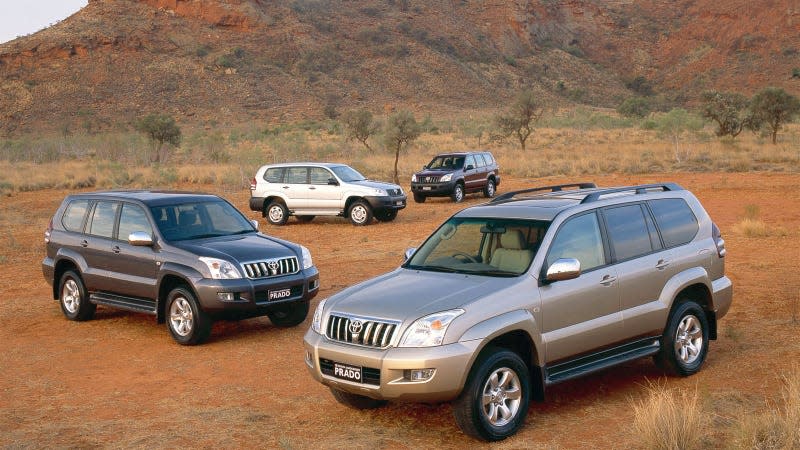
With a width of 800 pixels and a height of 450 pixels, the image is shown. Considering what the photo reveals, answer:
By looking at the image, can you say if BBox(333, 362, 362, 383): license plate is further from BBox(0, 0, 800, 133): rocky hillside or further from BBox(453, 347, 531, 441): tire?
BBox(0, 0, 800, 133): rocky hillside

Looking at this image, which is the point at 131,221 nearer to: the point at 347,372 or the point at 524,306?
the point at 347,372

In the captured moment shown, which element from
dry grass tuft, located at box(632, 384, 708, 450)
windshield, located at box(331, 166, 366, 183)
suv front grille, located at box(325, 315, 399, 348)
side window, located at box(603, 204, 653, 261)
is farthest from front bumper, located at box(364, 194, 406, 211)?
dry grass tuft, located at box(632, 384, 708, 450)

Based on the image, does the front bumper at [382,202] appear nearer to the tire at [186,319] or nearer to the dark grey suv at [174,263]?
the dark grey suv at [174,263]

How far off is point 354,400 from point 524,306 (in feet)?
5.39

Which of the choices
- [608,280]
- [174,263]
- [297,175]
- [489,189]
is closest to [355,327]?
[608,280]

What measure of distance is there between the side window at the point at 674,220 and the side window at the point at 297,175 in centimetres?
1496

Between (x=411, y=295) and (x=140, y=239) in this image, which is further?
(x=140, y=239)

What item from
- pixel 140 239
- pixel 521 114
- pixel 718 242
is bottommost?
pixel 718 242

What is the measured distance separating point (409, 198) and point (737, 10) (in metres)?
91.6

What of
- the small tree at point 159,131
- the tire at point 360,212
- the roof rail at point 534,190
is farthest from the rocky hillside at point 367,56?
the roof rail at point 534,190

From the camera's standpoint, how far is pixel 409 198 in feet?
98.2

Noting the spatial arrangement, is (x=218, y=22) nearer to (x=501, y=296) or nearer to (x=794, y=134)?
(x=794, y=134)

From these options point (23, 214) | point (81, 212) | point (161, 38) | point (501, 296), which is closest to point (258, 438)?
point (501, 296)

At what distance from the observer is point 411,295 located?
21.2 ft
